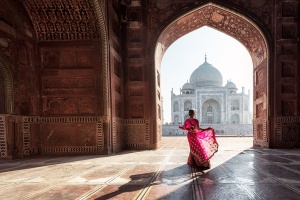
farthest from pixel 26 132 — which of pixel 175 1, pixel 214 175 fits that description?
pixel 175 1

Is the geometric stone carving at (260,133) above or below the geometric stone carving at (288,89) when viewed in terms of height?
below

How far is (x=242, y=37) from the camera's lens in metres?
8.43

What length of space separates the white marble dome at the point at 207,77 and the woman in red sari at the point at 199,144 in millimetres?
31179

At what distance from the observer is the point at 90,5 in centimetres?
561

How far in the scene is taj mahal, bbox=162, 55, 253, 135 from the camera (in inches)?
1311

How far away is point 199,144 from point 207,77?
3168cm

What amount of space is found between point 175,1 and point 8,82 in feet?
17.8

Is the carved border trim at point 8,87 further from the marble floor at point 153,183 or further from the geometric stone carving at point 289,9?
the geometric stone carving at point 289,9

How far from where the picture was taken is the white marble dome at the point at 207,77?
34188 millimetres

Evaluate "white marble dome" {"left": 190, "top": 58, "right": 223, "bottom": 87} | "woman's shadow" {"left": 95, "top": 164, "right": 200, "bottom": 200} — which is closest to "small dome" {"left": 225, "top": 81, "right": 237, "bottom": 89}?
"white marble dome" {"left": 190, "top": 58, "right": 223, "bottom": 87}

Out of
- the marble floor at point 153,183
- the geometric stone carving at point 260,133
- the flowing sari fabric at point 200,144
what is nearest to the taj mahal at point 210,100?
the geometric stone carving at point 260,133

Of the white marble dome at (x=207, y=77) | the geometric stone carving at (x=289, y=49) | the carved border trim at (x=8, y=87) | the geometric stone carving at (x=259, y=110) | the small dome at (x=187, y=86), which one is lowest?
the geometric stone carving at (x=259, y=110)

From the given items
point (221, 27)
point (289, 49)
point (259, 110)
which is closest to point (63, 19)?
point (221, 27)

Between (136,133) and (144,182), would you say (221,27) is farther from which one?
(144,182)
